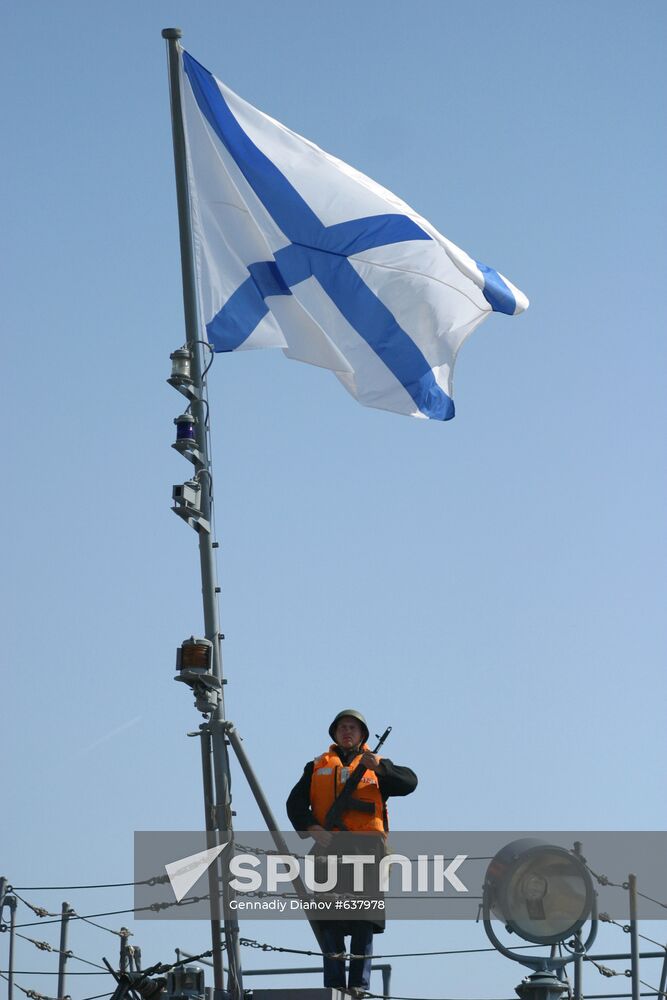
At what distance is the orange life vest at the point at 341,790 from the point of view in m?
10.5

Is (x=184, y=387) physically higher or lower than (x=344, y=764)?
higher

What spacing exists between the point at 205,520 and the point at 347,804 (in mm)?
2220

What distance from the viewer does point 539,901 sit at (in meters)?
8.45

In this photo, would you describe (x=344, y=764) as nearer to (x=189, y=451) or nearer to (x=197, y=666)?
(x=197, y=666)

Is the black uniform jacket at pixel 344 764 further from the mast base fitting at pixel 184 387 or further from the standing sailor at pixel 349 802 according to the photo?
the mast base fitting at pixel 184 387

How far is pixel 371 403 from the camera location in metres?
12.4

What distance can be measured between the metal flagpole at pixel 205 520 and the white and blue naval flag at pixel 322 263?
0.40 metres

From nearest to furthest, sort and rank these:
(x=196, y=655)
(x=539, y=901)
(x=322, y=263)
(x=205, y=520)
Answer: (x=539, y=901), (x=196, y=655), (x=205, y=520), (x=322, y=263)

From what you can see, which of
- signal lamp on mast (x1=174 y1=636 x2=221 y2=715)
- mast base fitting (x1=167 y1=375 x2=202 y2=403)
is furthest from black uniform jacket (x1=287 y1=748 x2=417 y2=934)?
mast base fitting (x1=167 y1=375 x2=202 y2=403)

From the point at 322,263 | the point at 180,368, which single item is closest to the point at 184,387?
the point at 180,368

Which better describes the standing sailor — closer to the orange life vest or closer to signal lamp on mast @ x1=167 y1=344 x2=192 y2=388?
the orange life vest

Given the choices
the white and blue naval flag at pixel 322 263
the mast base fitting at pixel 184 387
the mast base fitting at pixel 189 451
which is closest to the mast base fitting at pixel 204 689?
the mast base fitting at pixel 189 451

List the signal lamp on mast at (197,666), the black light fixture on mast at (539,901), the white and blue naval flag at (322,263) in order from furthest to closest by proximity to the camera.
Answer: the white and blue naval flag at (322,263) → the signal lamp on mast at (197,666) → the black light fixture on mast at (539,901)

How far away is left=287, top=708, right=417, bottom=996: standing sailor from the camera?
10.3m
